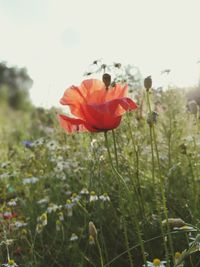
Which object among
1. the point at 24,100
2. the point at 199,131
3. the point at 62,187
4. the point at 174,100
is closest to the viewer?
the point at 199,131

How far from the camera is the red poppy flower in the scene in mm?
1390

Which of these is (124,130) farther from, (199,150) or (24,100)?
Result: (24,100)

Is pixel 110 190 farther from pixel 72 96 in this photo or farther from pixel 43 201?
pixel 72 96

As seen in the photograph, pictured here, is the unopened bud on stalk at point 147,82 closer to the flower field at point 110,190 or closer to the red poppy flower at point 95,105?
the flower field at point 110,190

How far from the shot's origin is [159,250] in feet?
7.36

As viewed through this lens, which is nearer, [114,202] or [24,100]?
[114,202]

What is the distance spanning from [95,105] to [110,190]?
1.42m

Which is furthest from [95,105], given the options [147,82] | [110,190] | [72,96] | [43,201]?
[43,201]

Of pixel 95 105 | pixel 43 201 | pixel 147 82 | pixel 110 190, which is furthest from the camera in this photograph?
pixel 43 201

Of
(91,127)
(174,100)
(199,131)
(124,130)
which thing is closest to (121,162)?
(124,130)

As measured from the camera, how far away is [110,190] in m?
2.75

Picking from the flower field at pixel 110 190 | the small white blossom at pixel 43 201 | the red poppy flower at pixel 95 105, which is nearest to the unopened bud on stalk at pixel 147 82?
the flower field at pixel 110 190

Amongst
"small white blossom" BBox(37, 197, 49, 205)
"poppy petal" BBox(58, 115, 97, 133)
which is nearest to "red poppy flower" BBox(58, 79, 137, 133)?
"poppy petal" BBox(58, 115, 97, 133)

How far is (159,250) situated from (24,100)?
88.1 ft
